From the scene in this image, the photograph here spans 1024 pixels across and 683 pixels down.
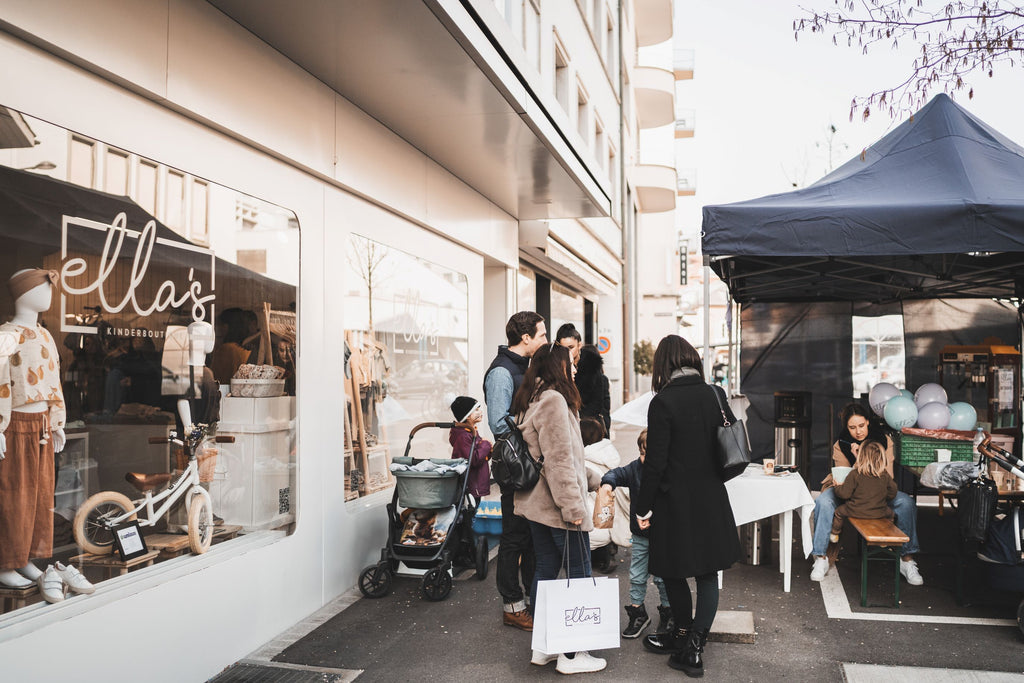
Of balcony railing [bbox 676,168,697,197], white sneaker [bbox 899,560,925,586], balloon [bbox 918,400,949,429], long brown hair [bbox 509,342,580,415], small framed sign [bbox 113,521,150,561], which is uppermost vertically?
balcony railing [bbox 676,168,697,197]

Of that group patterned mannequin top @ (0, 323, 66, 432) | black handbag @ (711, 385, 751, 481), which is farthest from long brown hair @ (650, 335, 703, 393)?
patterned mannequin top @ (0, 323, 66, 432)

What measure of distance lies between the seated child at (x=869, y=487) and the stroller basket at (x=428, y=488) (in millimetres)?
3195

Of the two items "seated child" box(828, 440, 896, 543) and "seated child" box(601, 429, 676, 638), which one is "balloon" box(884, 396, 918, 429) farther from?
"seated child" box(601, 429, 676, 638)

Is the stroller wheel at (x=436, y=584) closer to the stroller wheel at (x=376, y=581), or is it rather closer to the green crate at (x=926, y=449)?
the stroller wheel at (x=376, y=581)

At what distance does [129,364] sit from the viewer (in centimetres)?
415

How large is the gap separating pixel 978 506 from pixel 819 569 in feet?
5.08

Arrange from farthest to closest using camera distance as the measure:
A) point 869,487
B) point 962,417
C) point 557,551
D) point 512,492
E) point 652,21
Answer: point 652,21 < point 962,417 < point 869,487 < point 512,492 < point 557,551

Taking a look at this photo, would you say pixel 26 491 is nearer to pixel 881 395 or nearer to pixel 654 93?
pixel 881 395

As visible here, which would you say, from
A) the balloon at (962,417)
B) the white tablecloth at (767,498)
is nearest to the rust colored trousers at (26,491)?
the white tablecloth at (767,498)

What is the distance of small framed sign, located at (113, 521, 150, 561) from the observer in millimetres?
4125

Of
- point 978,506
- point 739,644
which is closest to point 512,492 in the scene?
point 739,644

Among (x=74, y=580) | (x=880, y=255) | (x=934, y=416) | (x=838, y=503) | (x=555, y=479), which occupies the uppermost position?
(x=880, y=255)

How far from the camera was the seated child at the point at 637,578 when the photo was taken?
5254 millimetres

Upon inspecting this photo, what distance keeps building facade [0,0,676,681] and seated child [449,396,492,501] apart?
91 centimetres
